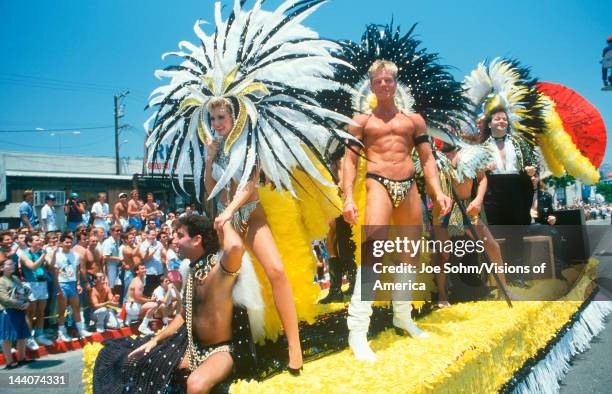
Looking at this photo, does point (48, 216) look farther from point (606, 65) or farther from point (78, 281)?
point (606, 65)

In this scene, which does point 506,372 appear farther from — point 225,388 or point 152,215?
point 152,215

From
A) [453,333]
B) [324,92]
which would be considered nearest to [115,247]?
[324,92]

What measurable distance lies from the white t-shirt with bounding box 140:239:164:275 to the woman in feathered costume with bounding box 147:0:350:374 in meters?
5.24

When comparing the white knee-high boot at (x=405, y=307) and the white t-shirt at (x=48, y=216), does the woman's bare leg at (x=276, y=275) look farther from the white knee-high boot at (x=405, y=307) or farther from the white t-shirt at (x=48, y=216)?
the white t-shirt at (x=48, y=216)

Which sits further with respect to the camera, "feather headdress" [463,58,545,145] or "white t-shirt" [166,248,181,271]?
"white t-shirt" [166,248,181,271]

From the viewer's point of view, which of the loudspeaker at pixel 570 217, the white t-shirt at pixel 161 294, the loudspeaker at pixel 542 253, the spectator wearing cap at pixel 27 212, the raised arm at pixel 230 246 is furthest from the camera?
the spectator wearing cap at pixel 27 212

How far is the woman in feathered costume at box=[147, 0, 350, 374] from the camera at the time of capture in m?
2.67

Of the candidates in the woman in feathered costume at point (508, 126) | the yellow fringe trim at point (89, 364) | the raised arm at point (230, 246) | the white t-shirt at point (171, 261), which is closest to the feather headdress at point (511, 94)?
the woman in feathered costume at point (508, 126)

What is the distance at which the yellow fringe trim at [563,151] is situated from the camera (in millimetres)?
5641

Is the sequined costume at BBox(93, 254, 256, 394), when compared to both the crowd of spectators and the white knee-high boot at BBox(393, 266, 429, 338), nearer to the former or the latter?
the white knee-high boot at BBox(393, 266, 429, 338)

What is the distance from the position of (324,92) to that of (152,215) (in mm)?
7646

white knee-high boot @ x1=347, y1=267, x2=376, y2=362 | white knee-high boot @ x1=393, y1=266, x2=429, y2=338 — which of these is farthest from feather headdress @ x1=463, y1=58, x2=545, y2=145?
white knee-high boot @ x1=347, y1=267, x2=376, y2=362

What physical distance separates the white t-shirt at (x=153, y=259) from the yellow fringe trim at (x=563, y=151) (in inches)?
232

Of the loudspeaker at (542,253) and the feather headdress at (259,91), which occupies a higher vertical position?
the feather headdress at (259,91)
